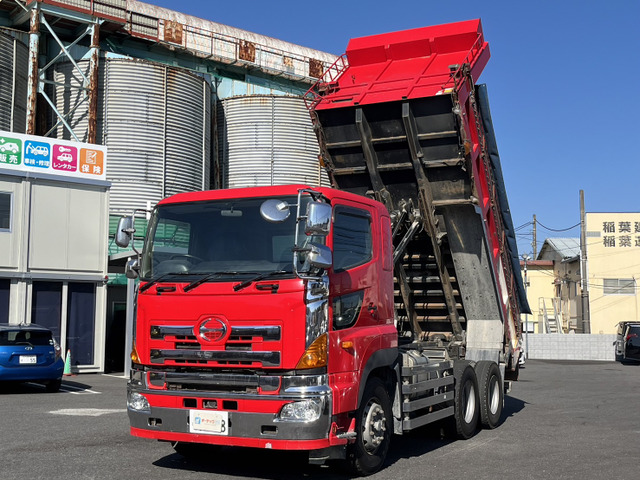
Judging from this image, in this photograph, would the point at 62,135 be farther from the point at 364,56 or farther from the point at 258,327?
the point at 258,327

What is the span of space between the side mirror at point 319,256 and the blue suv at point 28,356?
10.1 metres

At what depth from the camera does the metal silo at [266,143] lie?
105 feet

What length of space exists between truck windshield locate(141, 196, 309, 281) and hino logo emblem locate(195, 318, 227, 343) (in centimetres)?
42

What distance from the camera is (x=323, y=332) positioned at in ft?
20.9

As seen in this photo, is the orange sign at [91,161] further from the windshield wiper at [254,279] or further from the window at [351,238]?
the windshield wiper at [254,279]

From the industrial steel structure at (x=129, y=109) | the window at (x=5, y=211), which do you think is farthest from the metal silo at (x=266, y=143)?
the window at (x=5, y=211)

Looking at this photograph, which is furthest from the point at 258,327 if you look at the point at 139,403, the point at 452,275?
the point at 452,275

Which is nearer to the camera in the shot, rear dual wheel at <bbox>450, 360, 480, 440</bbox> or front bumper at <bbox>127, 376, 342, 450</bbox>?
front bumper at <bbox>127, 376, 342, 450</bbox>

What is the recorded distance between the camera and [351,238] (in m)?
7.17

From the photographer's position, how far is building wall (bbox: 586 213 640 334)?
45188mm

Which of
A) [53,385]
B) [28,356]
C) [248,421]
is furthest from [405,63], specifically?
[53,385]

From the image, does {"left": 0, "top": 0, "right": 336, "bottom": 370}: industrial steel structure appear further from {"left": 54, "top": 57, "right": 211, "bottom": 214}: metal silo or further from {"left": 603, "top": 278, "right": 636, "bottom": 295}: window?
{"left": 603, "top": 278, "right": 636, "bottom": 295}: window

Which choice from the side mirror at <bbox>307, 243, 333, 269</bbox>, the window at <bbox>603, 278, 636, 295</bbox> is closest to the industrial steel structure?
the side mirror at <bbox>307, 243, 333, 269</bbox>

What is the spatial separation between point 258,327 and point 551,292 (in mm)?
54446
